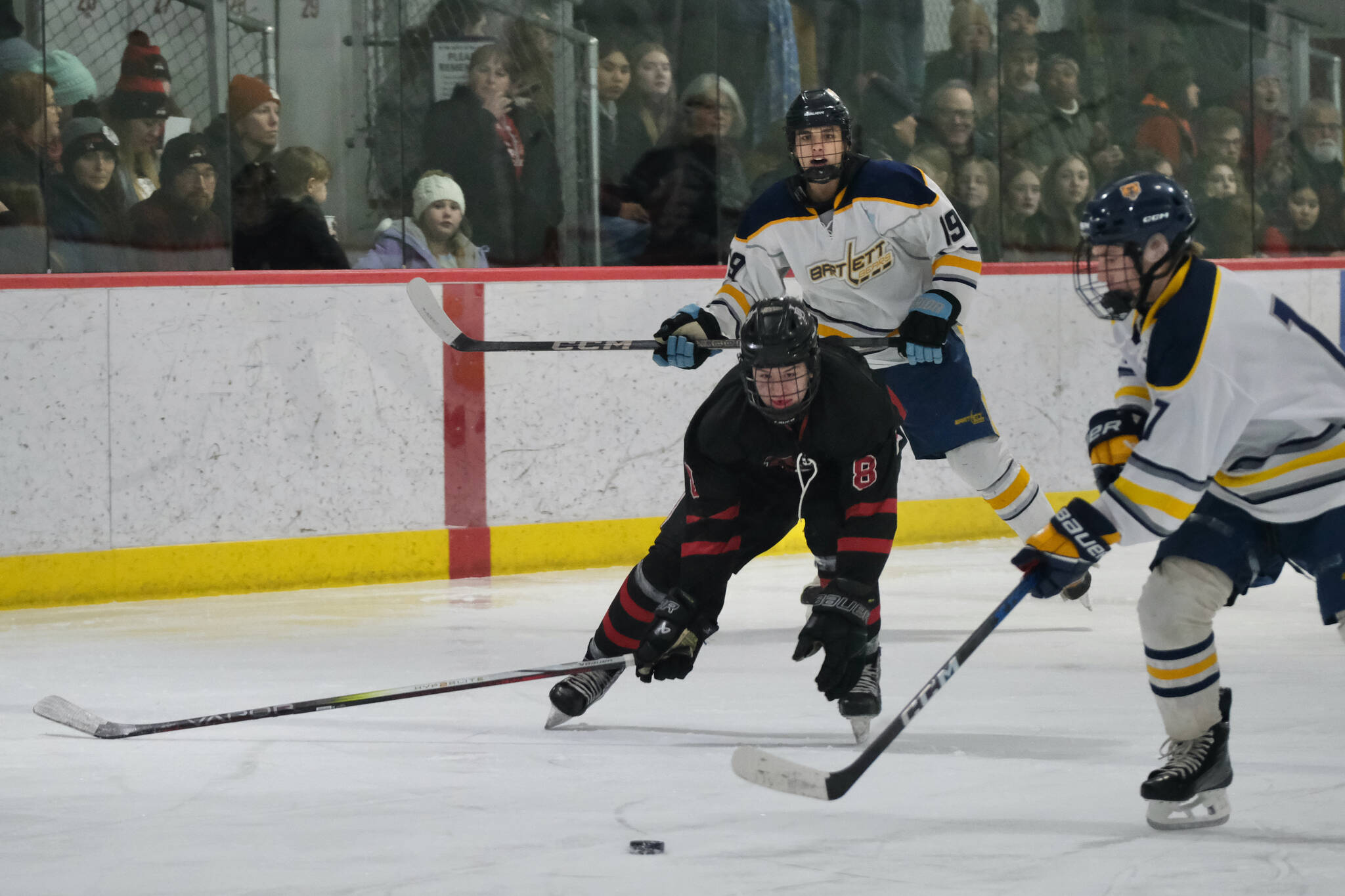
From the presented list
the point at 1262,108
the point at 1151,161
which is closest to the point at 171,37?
the point at 1151,161

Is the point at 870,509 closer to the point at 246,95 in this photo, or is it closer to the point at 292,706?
→ the point at 292,706

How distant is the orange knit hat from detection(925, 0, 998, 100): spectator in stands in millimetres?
2394

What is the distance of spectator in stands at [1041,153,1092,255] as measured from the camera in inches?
245

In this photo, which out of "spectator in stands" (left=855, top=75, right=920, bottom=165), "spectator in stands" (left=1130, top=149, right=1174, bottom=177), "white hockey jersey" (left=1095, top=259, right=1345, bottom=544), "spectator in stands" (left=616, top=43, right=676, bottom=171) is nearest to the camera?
"white hockey jersey" (left=1095, top=259, right=1345, bottom=544)

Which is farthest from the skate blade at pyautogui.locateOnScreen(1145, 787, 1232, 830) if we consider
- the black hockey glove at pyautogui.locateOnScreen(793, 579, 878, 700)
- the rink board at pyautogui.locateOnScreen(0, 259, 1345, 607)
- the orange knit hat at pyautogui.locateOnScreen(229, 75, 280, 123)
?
the orange knit hat at pyautogui.locateOnScreen(229, 75, 280, 123)

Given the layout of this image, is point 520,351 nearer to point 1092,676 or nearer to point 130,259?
point 130,259

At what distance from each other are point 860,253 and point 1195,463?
159 cm

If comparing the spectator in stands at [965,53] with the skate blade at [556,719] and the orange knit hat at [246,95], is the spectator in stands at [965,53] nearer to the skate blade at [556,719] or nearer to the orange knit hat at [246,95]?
the orange knit hat at [246,95]

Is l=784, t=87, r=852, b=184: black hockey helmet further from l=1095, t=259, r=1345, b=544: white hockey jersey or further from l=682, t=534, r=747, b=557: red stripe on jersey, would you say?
l=1095, t=259, r=1345, b=544: white hockey jersey

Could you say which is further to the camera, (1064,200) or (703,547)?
(1064,200)

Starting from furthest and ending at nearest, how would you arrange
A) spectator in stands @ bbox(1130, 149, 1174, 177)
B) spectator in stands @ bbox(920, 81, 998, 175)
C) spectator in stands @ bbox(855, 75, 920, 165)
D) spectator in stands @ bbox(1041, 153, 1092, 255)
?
spectator in stands @ bbox(1130, 149, 1174, 177)
spectator in stands @ bbox(1041, 153, 1092, 255)
spectator in stands @ bbox(920, 81, 998, 175)
spectator in stands @ bbox(855, 75, 920, 165)

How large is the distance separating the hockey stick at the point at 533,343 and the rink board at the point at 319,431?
56 centimetres

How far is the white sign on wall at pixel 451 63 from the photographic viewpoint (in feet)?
17.1

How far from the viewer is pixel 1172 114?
6590 mm
